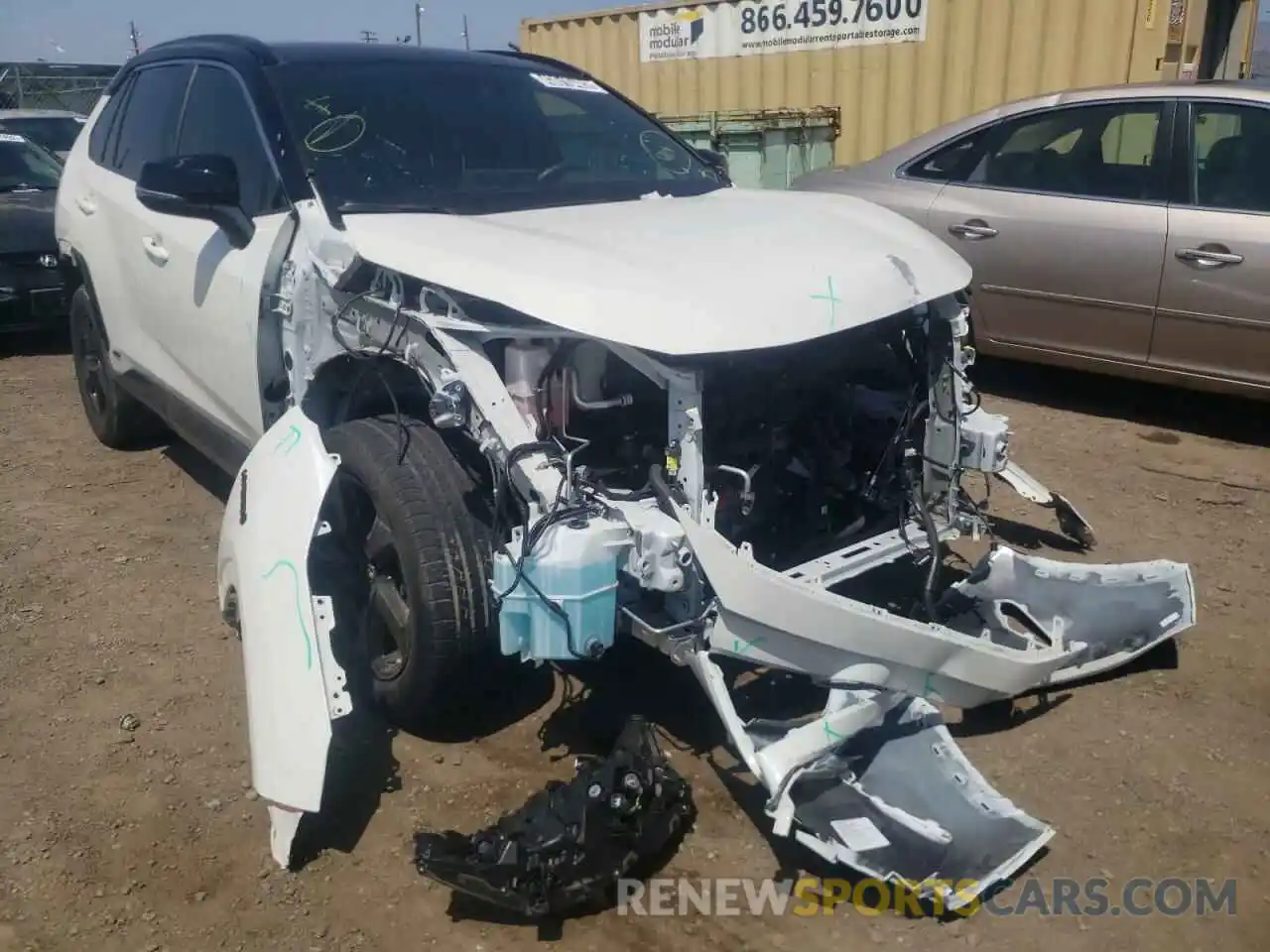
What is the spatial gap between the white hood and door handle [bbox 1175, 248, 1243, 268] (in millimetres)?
2470

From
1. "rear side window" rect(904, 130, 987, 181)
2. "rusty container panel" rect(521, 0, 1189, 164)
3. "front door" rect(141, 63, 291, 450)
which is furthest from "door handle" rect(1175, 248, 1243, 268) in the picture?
"front door" rect(141, 63, 291, 450)

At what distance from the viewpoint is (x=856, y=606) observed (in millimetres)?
2613

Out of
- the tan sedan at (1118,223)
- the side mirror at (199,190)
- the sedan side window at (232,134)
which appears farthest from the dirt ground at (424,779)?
the sedan side window at (232,134)

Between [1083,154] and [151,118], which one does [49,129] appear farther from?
[1083,154]

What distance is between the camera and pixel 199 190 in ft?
10.8

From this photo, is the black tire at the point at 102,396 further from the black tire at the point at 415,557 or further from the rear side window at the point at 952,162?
the rear side window at the point at 952,162

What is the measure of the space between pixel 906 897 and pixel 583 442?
1315 millimetres

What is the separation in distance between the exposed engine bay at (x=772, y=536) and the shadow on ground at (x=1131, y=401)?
8.58ft

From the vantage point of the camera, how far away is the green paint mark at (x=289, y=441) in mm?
2957

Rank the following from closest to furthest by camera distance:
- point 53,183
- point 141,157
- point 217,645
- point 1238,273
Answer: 1. point 217,645
2. point 141,157
3. point 1238,273
4. point 53,183

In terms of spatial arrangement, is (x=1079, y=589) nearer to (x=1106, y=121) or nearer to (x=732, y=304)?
(x=732, y=304)

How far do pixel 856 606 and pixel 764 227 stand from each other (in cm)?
111

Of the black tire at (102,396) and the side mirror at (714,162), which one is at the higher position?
the side mirror at (714,162)

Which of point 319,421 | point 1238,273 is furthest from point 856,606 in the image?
point 1238,273
